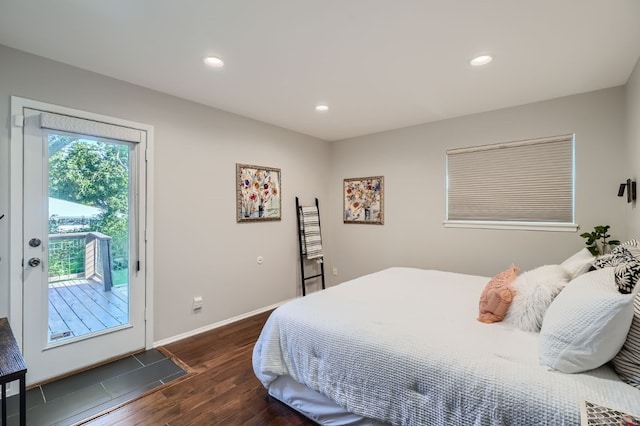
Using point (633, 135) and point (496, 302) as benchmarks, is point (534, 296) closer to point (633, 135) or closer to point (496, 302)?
point (496, 302)

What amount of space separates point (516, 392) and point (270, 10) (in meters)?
2.26

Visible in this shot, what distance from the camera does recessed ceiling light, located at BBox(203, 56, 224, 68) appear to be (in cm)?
229

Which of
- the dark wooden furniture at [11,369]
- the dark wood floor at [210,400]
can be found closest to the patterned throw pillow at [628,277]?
the dark wood floor at [210,400]

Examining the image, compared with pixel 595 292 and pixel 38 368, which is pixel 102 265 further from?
pixel 595 292

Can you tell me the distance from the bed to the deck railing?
167cm

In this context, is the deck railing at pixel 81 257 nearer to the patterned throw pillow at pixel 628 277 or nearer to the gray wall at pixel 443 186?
the gray wall at pixel 443 186

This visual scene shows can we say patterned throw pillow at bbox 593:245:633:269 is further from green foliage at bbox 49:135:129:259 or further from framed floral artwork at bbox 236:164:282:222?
green foliage at bbox 49:135:129:259

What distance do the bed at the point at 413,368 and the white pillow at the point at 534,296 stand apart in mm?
65

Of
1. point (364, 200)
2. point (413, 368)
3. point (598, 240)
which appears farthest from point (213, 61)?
point (598, 240)

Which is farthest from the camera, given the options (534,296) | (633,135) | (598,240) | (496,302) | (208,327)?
(208,327)

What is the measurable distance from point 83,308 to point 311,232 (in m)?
2.74

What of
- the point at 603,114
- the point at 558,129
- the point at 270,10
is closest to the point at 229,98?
the point at 270,10

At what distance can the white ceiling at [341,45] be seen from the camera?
1.75 m

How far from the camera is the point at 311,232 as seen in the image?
4477 millimetres
